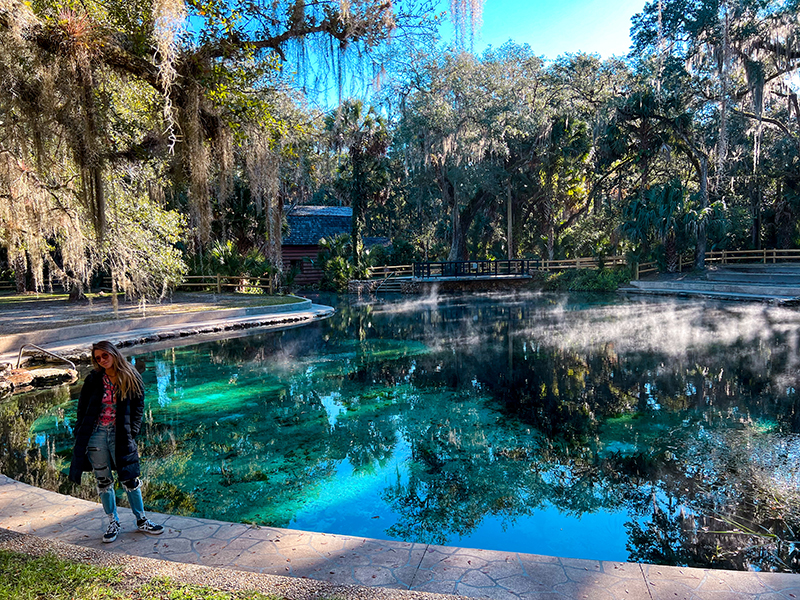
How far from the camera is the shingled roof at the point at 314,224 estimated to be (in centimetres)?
3450

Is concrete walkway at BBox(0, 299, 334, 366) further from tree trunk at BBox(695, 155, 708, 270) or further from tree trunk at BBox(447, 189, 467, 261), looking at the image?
tree trunk at BBox(695, 155, 708, 270)

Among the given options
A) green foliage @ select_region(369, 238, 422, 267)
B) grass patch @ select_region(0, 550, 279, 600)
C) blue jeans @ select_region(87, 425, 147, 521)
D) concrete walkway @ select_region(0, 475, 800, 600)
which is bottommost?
concrete walkway @ select_region(0, 475, 800, 600)

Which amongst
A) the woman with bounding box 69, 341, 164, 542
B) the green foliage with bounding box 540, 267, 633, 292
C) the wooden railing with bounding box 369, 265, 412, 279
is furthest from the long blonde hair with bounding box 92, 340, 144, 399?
the wooden railing with bounding box 369, 265, 412, 279

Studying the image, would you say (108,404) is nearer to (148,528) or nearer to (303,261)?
(148,528)

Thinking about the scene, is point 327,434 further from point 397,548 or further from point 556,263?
point 556,263

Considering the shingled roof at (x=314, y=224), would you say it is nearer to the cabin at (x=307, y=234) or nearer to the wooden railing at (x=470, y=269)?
the cabin at (x=307, y=234)

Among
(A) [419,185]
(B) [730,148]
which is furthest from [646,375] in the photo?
(A) [419,185]

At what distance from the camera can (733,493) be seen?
5.14 meters

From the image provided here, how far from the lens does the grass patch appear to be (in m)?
2.91

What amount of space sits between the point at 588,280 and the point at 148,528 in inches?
1109

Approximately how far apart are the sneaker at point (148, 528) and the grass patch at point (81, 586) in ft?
2.32

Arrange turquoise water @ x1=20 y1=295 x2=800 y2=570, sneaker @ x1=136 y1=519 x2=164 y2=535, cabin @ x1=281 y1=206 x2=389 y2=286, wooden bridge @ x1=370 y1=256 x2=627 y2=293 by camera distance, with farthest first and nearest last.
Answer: cabin @ x1=281 y1=206 x2=389 y2=286, wooden bridge @ x1=370 y1=256 x2=627 y2=293, turquoise water @ x1=20 y1=295 x2=800 y2=570, sneaker @ x1=136 y1=519 x2=164 y2=535

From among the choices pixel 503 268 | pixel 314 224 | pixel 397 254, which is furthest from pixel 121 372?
pixel 503 268

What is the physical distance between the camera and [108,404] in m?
3.84
